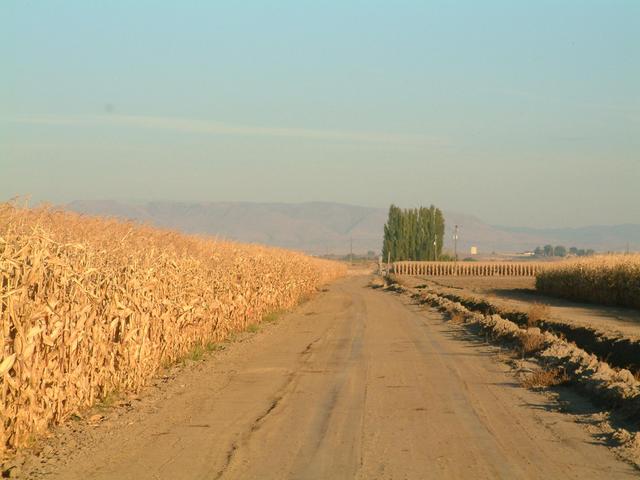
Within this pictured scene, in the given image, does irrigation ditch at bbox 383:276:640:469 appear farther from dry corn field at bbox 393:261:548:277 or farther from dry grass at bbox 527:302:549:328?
dry corn field at bbox 393:261:548:277

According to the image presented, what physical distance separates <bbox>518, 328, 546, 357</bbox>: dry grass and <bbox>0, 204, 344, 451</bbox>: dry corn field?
6.96 metres

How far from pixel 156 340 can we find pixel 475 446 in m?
A: 7.03

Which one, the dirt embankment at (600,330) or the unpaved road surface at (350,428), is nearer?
the unpaved road surface at (350,428)

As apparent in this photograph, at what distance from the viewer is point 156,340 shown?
14.8 m

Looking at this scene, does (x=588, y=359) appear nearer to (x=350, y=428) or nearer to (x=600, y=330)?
(x=600, y=330)

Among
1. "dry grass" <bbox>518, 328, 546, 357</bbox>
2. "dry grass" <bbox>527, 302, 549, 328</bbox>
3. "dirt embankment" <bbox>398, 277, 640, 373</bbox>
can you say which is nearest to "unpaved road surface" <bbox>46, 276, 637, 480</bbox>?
"dry grass" <bbox>518, 328, 546, 357</bbox>

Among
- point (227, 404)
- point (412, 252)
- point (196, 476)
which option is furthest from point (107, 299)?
point (412, 252)

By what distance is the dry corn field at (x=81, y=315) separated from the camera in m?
8.84

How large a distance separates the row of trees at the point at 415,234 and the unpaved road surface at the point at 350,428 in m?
102

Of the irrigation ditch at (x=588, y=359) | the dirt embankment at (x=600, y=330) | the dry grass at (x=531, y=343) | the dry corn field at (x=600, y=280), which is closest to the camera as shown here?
the irrigation ditch at (x=588, y=359)

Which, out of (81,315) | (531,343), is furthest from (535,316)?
(81,315)

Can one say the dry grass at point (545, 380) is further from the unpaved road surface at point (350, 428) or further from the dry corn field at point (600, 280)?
the dry corn field at point (600, 280)

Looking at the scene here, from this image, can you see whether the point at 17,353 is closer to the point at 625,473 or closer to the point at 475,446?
the point at 475,446

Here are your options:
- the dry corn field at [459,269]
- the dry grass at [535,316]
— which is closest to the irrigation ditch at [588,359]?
the dry grass at [535,316]
